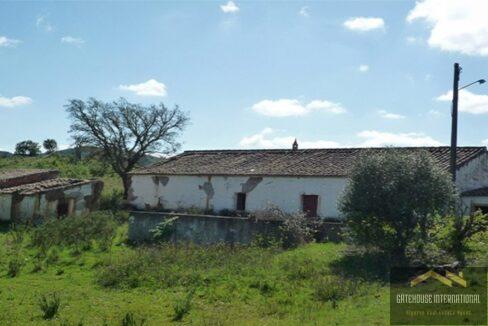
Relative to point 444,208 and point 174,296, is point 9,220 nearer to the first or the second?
point 174,296

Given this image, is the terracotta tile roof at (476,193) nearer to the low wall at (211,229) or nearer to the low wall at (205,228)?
the low wall at (211,229)

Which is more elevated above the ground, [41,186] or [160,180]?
[160,180]

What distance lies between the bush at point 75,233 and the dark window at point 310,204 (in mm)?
9234

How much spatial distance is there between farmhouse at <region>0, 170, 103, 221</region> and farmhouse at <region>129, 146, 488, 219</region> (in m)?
3.81

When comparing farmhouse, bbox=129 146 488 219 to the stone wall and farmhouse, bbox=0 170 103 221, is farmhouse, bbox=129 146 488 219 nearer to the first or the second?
farmhouse, bbox=0 170 103 221

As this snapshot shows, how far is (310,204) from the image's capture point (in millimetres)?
24000

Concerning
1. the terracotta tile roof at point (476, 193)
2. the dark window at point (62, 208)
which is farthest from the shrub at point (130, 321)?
the dark window at point (62, 208)

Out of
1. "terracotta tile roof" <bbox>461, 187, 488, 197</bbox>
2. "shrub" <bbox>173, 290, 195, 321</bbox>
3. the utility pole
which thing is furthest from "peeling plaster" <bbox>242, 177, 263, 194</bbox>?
"shrub" <bbox>173, 290, 195, 321</bbox>

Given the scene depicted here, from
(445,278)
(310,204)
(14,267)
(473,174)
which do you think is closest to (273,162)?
(310,204)

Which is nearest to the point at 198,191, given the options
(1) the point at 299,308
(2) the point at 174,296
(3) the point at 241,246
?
(3) the point at 241,246

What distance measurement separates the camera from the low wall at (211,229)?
17.2m

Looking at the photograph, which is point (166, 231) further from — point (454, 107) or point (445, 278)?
point (454, 107)

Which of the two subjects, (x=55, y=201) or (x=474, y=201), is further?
(x=55, y=201)

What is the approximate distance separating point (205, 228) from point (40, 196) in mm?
11231
